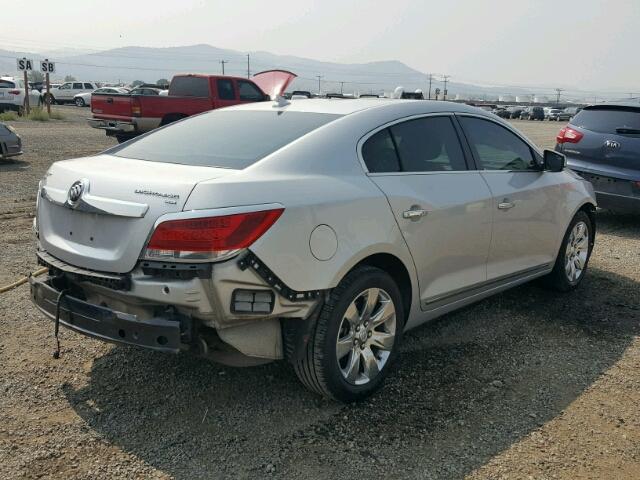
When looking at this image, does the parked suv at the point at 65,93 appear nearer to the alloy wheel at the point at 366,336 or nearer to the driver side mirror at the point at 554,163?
the driver side mirror at the point at 554,163

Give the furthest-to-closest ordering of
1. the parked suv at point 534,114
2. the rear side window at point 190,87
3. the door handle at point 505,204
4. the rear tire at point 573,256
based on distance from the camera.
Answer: the parked suv at point 534,114
the rear side window at point 190,87
the rear tire at point 573,256
the door handle at point 505,204

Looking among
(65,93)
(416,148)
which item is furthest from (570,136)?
(65,93)

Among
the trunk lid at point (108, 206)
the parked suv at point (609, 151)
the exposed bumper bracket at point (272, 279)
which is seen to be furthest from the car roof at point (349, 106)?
the parked suv at point (609, 151)

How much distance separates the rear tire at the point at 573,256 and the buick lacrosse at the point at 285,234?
3.62 feet

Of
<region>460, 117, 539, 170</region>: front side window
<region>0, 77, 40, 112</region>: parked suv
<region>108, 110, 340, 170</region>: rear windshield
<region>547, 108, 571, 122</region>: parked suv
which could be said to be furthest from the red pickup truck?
<region>547, 108, 571, 122</region>: parked suv

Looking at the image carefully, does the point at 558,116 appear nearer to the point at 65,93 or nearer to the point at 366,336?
the point at 65,93

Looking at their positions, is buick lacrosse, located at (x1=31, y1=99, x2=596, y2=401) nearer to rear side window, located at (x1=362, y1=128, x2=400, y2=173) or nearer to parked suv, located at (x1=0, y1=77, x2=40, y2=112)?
rear side window, located at (x1=362, y1=128, x2=400, y2=173)

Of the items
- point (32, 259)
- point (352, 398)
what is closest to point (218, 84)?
point (32, 259)

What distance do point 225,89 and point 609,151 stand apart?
10.7 meters

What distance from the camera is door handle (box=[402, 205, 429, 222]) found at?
11.7 feet

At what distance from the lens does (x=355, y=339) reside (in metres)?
3.42

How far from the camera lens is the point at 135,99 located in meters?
14.6

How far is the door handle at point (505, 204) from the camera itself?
4.36 metres

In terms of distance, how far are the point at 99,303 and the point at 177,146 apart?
1097mm
